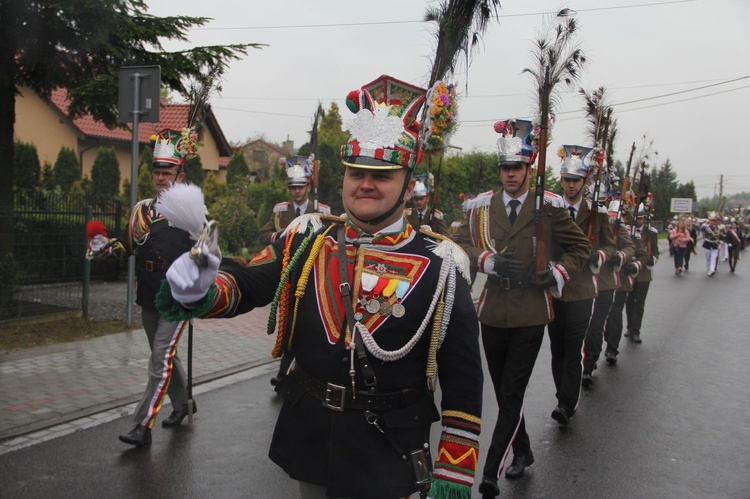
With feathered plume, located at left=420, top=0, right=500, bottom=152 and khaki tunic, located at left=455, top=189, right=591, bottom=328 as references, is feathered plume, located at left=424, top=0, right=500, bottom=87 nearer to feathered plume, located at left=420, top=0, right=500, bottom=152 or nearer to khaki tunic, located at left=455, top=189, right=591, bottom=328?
feathered plume, located at left=420, top=0, right=500, bottom=152

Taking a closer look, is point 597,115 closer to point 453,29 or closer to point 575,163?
point 575,163

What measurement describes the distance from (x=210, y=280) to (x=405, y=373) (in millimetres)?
868

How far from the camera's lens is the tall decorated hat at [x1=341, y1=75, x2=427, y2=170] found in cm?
267

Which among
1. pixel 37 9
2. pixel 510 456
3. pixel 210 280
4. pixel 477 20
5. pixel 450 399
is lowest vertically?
pixel 510 456

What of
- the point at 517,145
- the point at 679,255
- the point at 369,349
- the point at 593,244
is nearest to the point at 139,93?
the point at 517,145

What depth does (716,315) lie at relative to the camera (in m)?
14.0

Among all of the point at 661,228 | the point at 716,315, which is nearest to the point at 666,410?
the point at 716,315

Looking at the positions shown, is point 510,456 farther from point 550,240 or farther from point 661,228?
point 661,228

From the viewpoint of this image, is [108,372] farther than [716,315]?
No

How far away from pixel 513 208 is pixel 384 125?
2.54 meters

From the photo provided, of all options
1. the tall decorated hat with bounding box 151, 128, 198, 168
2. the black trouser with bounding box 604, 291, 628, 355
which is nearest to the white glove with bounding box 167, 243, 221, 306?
the tall decorated hat with bounding box 151, 128, 198, 168

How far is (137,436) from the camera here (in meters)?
5.29

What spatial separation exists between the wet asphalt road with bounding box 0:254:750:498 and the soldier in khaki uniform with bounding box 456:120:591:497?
0.54m

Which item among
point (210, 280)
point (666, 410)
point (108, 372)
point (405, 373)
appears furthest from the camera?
point (108, 372)
